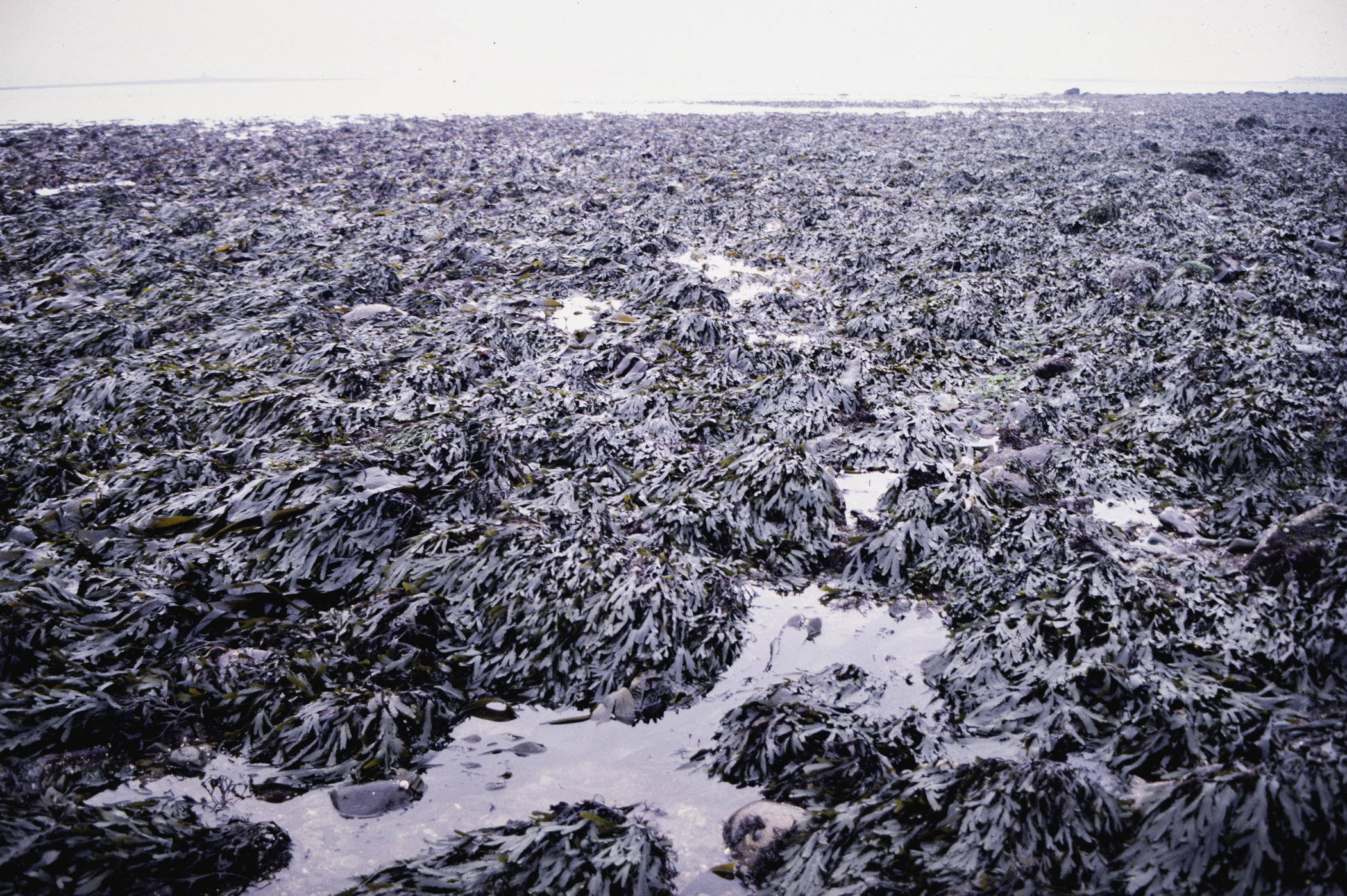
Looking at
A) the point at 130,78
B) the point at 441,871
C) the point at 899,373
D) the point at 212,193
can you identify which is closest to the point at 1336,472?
the point at 899,373

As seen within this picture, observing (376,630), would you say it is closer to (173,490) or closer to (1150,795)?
(173,490)

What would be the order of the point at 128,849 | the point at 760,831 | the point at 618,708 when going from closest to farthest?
the point at 128,849 → the point at 760,831 → the point at 618,708

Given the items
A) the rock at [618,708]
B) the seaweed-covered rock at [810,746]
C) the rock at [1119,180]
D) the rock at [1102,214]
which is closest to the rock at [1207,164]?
the rock at [1119,180]

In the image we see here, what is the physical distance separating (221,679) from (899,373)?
4945 mm

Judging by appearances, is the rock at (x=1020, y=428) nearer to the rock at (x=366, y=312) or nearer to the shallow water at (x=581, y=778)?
the shallow water at (x=581, y=778)

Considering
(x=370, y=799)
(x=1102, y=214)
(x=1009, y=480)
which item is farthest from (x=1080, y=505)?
(x=1102, y=214)

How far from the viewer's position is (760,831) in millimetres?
2043

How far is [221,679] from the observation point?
8.33 feet

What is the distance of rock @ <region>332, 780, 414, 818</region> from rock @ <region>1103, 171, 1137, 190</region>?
1425 centimetres

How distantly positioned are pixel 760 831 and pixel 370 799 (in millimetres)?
1277

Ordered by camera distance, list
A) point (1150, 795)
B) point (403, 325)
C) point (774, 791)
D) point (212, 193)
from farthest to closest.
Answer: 1. point (212, 193)
2. point (403, 325)
3. point (774, 791)
4. point (1150, 795)

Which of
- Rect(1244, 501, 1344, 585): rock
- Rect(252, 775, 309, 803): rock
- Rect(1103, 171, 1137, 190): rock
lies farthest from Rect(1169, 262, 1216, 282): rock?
Rect(252, 775, 309, 803): rock

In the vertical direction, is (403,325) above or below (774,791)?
above

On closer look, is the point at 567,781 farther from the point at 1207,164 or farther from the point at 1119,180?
the point at 1207,164
